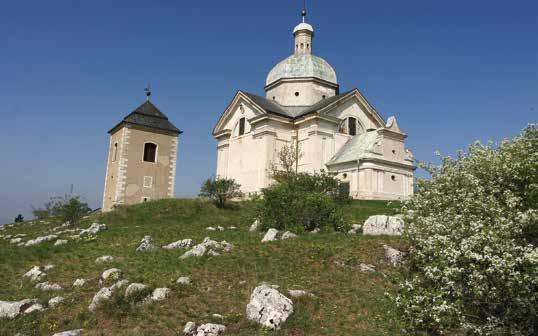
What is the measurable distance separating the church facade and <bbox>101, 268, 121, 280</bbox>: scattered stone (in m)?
23.3

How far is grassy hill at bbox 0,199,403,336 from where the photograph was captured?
968cm

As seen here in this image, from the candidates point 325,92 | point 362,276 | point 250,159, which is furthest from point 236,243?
point 325,92

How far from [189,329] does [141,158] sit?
28273 mm

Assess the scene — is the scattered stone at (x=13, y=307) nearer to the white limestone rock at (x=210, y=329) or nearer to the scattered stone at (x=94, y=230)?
the white limestone rock at (x=210, y=329)

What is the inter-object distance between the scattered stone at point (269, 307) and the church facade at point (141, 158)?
26995mm

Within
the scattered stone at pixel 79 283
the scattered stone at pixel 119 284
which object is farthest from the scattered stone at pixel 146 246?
the scattered stone at pixel 119 284

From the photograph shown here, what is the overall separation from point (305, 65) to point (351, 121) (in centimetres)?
721

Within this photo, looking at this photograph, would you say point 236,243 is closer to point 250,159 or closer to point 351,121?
point 250,159

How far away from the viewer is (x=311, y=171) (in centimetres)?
3522

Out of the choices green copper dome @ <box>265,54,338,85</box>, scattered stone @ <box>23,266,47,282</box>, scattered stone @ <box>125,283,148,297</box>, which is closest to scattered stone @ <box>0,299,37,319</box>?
scattered stone @ <box>23,266,47,282</box>

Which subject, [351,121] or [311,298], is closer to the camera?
[311,298]

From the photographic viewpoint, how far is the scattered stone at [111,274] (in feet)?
39.5

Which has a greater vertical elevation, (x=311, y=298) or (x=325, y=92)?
(x=325, y=92)

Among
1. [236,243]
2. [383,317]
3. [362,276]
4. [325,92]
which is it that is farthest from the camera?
[325,92]
